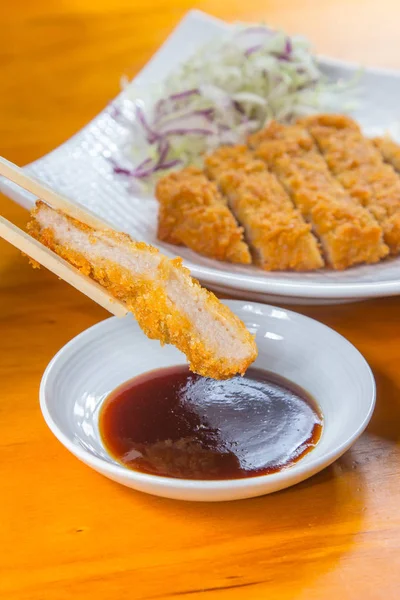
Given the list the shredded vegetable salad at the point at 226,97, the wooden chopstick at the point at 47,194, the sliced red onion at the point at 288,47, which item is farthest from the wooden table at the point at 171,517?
the sliced red onion at the point at 288,47

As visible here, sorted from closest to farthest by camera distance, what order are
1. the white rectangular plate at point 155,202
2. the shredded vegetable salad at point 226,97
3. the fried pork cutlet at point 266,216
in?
1. the white rectangular plate at point 155,202
2. the fried pork cutlet at point 266,216
3. the shredded vegetable salad at point 226,97

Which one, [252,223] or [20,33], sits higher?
[252,223]

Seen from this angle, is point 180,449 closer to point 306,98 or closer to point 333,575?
point 333,575

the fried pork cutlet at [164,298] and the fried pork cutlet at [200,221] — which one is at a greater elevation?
the fried pork cutlet at [164,298]

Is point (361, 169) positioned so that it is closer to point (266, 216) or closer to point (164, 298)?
point (266, 216)

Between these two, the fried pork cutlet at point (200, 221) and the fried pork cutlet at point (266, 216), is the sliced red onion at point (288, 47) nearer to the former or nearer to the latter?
the fried pork cutlet at point (266, 216)

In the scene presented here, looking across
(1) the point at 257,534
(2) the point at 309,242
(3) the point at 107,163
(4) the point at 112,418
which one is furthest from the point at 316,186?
(1) the point at 257,534
